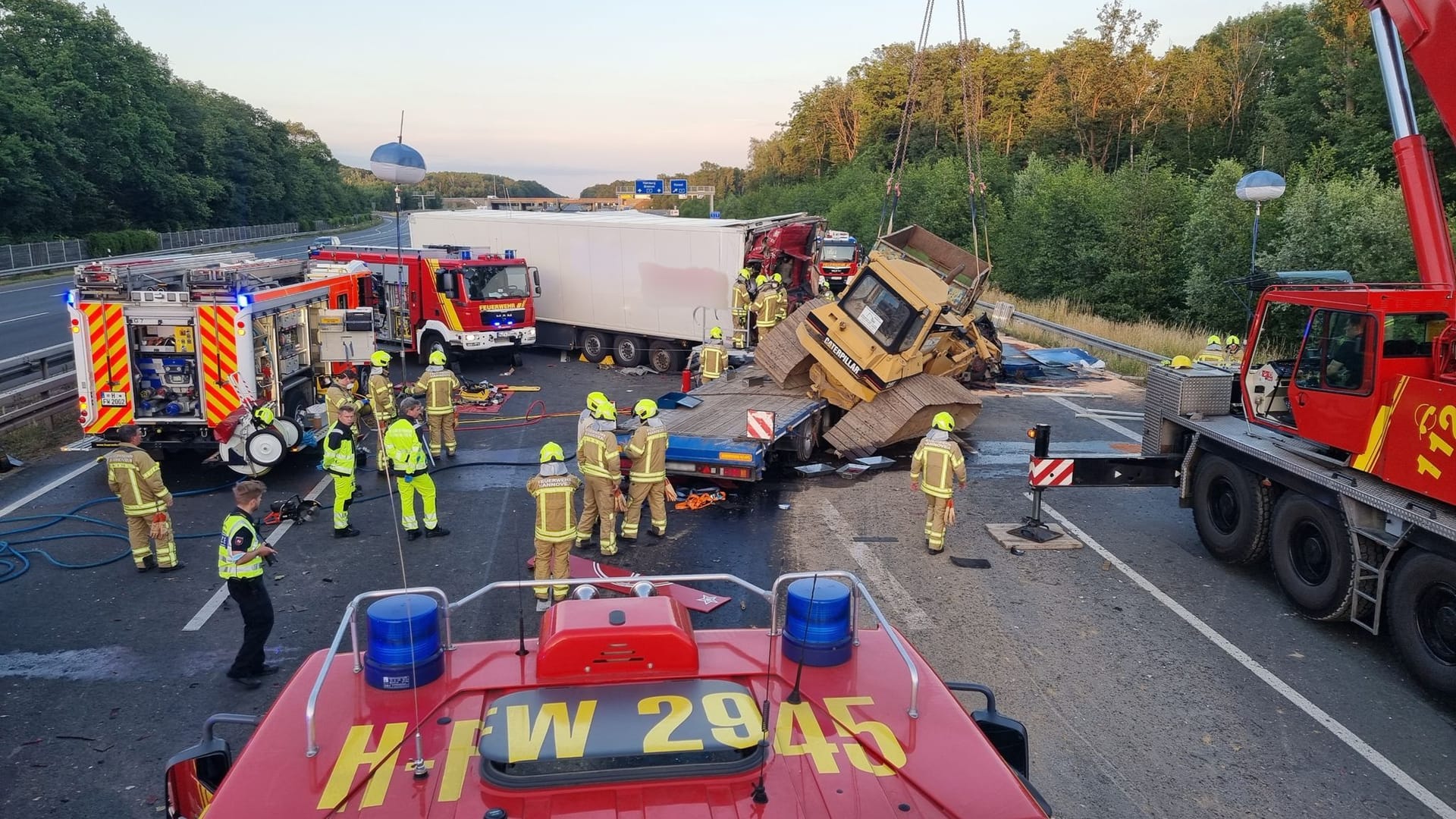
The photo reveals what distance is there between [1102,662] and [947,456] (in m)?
2.64

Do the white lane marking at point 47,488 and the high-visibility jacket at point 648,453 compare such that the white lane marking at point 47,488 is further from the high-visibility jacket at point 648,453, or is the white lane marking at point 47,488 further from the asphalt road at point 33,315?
the high-visibility jacket at point 648,453

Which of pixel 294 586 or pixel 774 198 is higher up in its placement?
pixel 774 198

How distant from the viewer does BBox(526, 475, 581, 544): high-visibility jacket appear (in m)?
7.97

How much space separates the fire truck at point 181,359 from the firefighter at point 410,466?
2453mm

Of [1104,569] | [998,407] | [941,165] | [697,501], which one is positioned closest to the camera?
[1104,569]

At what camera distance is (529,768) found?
298 centimetres

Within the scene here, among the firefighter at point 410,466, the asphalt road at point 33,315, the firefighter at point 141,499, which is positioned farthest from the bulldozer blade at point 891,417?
the asphalt road at point 33,315

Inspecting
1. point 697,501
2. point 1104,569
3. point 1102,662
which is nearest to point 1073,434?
point 1104,569

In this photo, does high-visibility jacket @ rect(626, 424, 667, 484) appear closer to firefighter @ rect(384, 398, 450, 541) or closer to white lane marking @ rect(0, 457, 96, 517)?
firefighter @ rect(384, 398, 450, 541)

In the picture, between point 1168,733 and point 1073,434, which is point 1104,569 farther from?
point 1073,434

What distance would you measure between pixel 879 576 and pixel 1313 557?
3814mm

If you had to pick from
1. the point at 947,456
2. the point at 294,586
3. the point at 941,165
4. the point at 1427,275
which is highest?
the point at 941,165

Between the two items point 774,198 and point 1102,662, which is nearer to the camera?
point 1102,662

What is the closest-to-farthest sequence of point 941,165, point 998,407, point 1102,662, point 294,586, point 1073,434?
point 1102,662 < point 294,586 < point 1073,434 < point 998,407 < point 941,165
